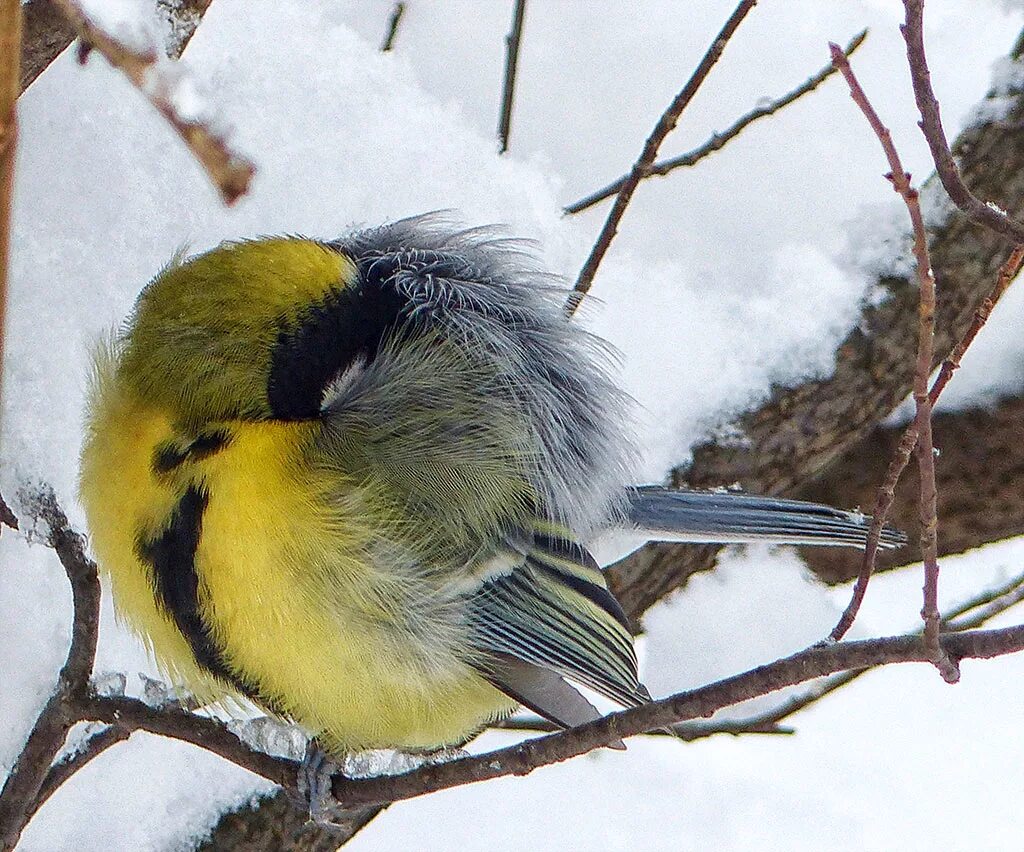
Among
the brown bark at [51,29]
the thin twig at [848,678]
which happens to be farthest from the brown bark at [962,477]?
the brown bark at [51,29]

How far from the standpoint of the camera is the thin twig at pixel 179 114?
0.39 meters

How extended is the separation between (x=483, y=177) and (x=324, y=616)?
3.58 ft

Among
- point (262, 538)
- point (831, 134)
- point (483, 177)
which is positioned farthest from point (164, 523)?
point (831, 134)

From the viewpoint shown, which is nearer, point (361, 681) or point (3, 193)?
point (3, 193)

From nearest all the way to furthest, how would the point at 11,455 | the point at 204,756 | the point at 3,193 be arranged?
the point at 3,193 → the point at 11,455 → the point at 204,756

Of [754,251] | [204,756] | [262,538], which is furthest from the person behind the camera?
[754,251]

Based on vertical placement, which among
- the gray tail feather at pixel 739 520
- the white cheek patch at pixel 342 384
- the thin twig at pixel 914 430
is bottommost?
the thin twig at pixel 914 430

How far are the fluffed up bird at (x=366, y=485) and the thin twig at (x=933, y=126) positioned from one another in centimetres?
68

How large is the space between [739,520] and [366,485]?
2.16 ft

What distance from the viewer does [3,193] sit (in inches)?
15.1

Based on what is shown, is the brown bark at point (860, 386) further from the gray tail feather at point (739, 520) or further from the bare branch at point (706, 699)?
the bare branch at point (706, 699)

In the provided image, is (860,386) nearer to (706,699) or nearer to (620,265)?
(620,265)

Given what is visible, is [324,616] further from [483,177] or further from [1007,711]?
[1007,711]

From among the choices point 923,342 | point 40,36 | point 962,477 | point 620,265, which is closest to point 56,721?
point 40,36
